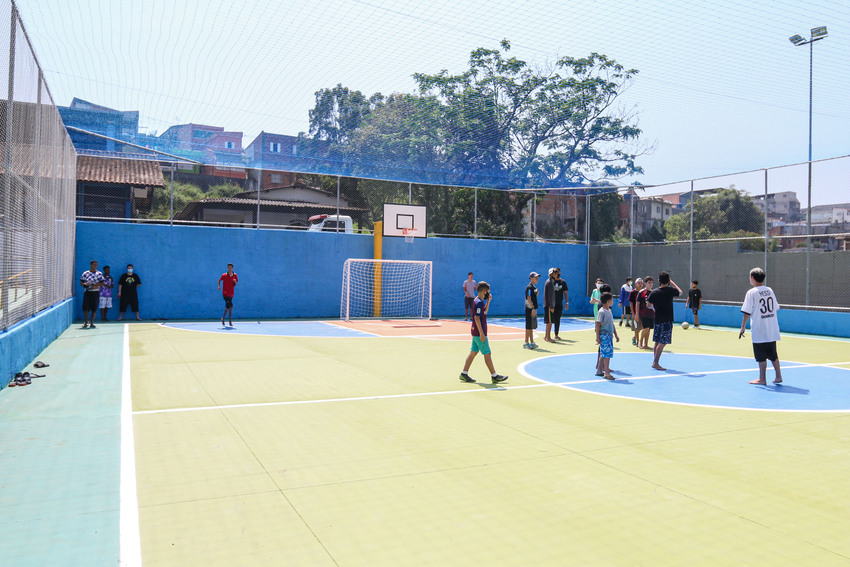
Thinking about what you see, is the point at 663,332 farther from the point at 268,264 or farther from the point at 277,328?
the point at 268,264

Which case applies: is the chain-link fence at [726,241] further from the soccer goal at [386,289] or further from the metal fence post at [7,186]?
the metal fence post at [7,186]

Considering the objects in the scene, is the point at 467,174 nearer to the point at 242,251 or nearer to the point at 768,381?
the point at 242,251

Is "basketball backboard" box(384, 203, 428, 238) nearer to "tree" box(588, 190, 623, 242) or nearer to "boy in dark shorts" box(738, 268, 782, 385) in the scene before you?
"tree" box(588, 190, 623, 242)

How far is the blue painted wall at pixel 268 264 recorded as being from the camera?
20.7 meters

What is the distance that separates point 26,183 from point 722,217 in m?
20.8

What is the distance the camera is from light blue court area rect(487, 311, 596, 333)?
21.3 m

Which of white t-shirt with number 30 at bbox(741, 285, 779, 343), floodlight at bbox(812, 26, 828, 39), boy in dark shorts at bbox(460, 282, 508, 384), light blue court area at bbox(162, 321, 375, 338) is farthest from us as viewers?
floodlight at bbox(812, 26, 828, 39)

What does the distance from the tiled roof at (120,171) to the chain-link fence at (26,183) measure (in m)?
5.90

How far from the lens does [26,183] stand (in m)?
10.3

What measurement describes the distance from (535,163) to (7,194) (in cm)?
1972

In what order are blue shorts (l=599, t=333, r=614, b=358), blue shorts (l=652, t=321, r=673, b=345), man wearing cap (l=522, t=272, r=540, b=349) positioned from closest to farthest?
blue shorts (l=599, t=333, r=614, b=358) → blue shorts (l=652, t=321, r=673, b=345) → man wearing cap (l=522, t=272, r=540, b=349)

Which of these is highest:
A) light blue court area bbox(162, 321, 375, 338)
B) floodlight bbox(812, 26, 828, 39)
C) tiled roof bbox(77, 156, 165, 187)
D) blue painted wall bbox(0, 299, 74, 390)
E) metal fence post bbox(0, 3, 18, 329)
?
floodlight bbox(812, 26, 828, 39)

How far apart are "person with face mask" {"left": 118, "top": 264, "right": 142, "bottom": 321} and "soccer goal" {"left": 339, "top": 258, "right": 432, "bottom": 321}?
7140 millimetres

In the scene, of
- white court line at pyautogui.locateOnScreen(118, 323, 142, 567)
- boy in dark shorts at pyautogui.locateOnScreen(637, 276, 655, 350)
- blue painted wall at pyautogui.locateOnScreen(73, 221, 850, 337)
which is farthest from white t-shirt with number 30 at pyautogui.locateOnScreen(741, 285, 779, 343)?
blue painted wall at pyautogui.locateOnScreen(73, 221, 850, 337)
